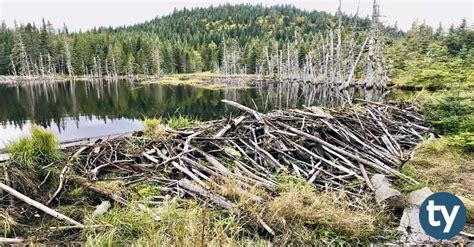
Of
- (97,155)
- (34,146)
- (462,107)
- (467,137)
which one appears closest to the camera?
(34,146)

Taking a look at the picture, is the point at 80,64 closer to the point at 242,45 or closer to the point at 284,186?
the point at 242,45

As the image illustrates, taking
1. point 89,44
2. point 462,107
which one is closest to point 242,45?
point 89,44

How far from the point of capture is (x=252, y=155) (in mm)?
8328

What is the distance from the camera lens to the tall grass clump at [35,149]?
6605mm

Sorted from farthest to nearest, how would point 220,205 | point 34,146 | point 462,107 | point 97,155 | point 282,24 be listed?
point 282,24
point 462,107
point 97,155
point 34,146
point 220,205

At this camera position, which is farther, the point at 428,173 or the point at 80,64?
the point at 80,64

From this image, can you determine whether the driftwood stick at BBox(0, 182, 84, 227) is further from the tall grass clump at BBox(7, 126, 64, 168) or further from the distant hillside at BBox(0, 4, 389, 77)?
the distant hillside at BBox(0, 4, 389, 77)

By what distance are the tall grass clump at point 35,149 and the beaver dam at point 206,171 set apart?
1.3 inches

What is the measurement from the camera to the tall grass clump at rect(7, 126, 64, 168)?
661cm

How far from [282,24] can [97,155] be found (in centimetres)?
19866

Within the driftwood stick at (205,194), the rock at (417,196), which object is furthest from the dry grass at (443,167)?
the driftwood stick at (205,194)

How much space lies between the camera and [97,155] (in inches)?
307

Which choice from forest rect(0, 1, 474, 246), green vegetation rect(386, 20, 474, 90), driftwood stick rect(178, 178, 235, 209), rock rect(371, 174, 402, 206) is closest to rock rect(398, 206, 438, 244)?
forest rect(0, 1, 474, 246)

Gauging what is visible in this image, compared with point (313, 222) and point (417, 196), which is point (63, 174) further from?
point (417, 196)
